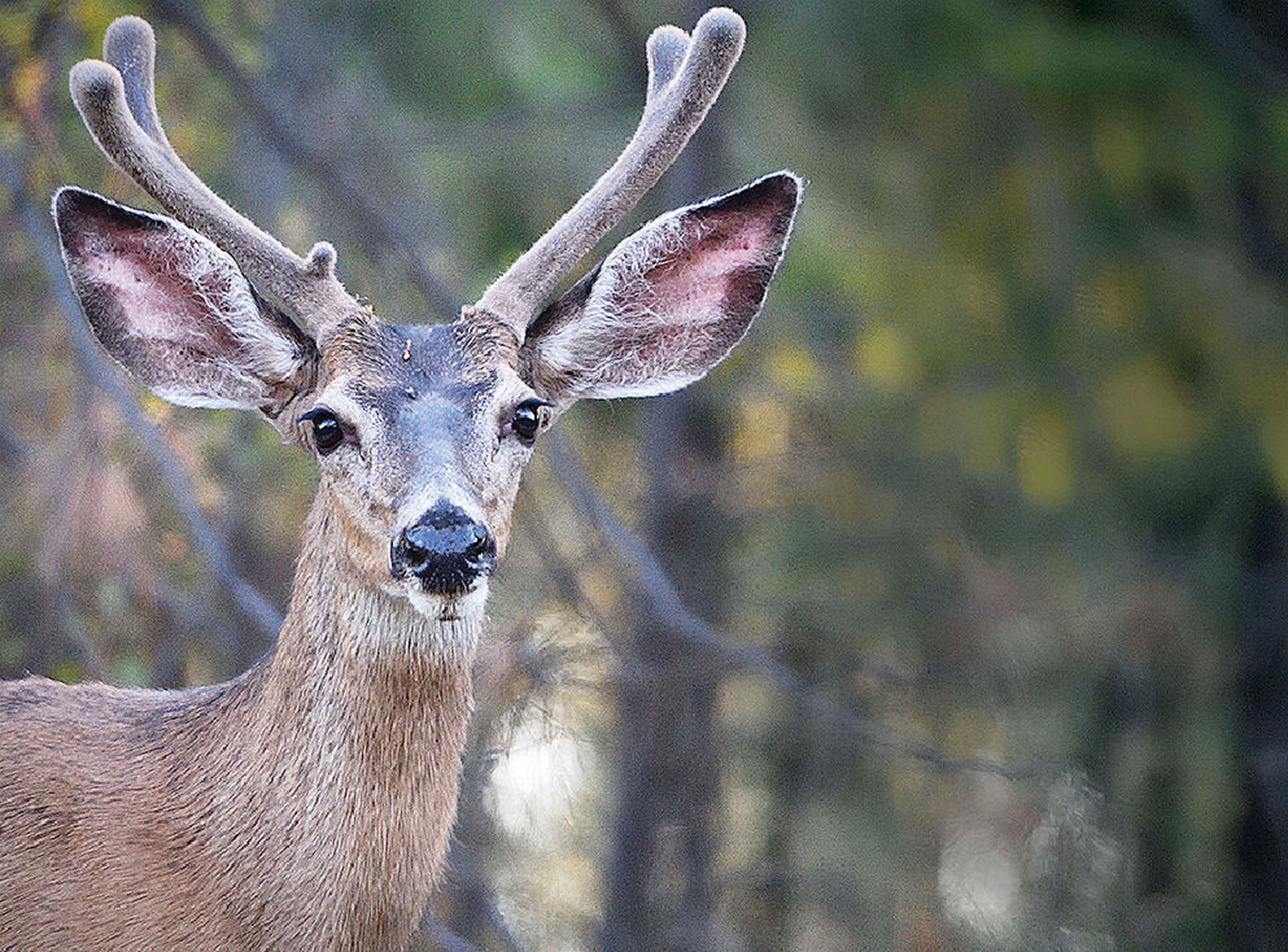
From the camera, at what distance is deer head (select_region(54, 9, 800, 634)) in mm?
4516

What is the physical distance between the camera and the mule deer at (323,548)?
14.7ft

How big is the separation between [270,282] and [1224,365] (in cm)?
524

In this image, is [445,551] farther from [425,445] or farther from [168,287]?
[168,287]

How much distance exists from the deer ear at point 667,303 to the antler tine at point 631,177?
89 mm

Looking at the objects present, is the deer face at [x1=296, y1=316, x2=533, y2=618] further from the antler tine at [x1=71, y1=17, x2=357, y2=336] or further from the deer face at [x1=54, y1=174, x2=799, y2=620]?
the antler tine at [x1=71, y1=17, x2=357, y2=336]

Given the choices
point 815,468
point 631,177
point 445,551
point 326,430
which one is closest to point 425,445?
point 326,430

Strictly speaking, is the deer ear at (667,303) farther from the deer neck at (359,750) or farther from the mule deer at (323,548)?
the deer neck at (359,750)

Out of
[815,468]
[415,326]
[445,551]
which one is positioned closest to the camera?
[445,551]

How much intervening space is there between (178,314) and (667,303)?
1.28 metres

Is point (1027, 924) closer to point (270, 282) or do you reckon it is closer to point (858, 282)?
point (858, 282)

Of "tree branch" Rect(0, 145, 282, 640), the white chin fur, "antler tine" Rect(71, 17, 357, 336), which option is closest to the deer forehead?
"antler tine" Rect(71, 17, 357, 336)

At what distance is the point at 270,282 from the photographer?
4.96 m

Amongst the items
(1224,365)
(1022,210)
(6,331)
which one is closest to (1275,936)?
(1224,365)

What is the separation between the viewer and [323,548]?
472 cm
